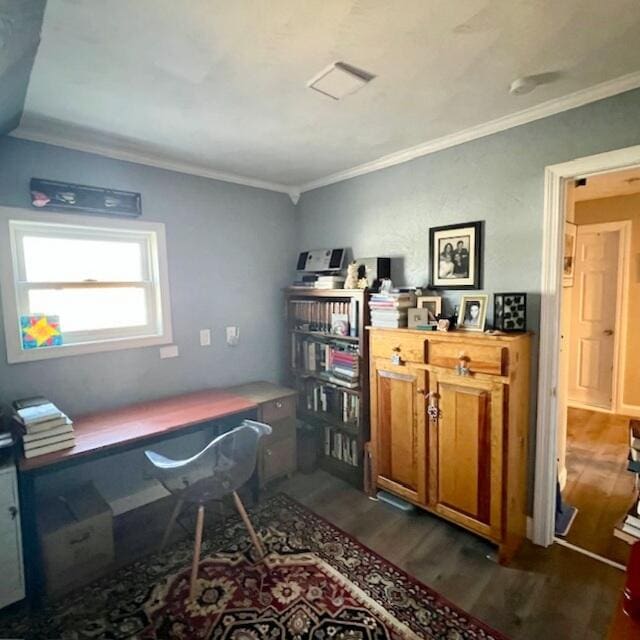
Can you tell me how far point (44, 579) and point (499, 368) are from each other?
100.0 inches

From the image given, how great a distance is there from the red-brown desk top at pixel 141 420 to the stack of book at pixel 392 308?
42.8 inches

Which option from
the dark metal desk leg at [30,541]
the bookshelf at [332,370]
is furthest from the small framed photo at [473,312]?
the dark metal desk leg at [30,541]

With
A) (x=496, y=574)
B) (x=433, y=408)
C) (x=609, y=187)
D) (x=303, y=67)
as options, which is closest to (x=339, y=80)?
(x=303, y=67)

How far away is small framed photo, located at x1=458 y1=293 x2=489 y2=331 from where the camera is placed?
2.21 metres

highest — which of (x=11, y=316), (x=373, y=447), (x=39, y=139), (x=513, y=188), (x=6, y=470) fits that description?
(x=39, y=139)

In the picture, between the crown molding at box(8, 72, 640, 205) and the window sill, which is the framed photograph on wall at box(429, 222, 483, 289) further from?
the window sill

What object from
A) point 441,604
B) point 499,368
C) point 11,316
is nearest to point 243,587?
point 441,604

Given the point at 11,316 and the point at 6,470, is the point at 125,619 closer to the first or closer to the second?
the point at 6,470

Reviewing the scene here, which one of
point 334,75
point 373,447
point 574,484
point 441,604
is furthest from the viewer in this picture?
point 574,484

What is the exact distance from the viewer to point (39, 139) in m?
2.23

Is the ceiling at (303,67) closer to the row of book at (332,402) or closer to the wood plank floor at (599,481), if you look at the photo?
the row of book at (332,402)

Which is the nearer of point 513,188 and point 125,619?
point 125,619

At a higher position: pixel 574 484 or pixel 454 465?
pixel 454 465

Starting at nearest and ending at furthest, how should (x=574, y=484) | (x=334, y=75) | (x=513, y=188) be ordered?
(x=334, y=75) → (x=513, y=188) → (x=574, y=484)
